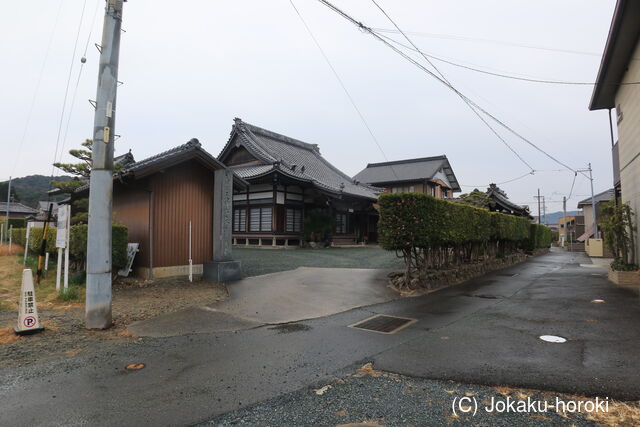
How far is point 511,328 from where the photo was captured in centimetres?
583

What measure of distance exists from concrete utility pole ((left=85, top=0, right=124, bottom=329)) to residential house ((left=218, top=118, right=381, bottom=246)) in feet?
43.0

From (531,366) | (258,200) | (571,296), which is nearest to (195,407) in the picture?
(531,366)

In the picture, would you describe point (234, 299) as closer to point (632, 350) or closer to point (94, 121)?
point (94, 121)

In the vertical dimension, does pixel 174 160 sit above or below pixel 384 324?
above

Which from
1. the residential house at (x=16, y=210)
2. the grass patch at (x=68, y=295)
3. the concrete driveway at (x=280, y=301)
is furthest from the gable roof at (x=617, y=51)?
the residential house at (x=16, y=210)

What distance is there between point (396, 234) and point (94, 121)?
7215 millimetres

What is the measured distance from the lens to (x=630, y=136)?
427 inches

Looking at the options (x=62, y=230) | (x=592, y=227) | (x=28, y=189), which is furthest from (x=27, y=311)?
(x=28, y=189)

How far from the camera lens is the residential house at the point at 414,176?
39.5 metres

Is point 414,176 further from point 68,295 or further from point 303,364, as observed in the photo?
point 303,364

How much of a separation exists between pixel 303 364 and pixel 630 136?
12.7m

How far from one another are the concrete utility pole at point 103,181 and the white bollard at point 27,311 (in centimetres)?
72

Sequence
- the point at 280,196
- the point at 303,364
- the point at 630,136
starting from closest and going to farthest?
1. the point at 303,364
2. the point at 630,136
3. the point at 280,196

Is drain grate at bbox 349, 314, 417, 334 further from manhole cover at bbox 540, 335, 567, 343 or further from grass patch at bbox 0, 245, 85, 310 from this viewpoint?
grass patch at bbox 0, 245, 85, 310
